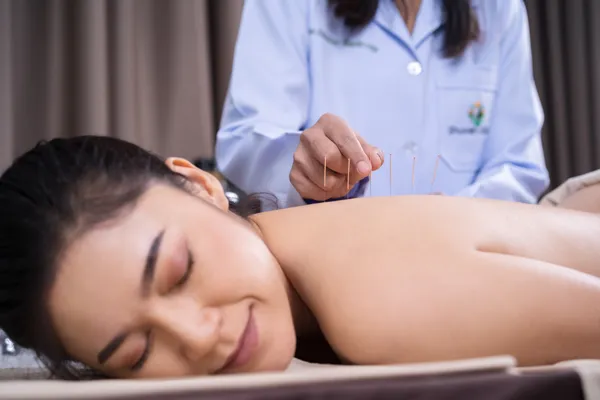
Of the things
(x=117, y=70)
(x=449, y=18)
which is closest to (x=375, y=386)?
(x=449, y=18)

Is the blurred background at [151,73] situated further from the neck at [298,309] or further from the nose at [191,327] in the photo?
the nose at [191,327]

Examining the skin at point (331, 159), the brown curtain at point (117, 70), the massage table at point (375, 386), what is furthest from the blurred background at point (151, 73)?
the massage table at point (375, 386)

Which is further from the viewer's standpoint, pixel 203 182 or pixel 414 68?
pixel 414 68

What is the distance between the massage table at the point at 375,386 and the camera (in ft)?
1.32

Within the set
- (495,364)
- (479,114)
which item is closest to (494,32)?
(479,114)

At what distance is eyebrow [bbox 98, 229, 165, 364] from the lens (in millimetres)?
601

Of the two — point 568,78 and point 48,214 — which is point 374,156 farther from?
point 568,78

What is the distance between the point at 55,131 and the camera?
72.7 inches

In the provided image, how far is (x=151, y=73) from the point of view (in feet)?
6.52

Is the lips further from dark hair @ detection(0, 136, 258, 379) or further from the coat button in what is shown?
the coat button

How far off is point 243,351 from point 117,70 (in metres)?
1.52

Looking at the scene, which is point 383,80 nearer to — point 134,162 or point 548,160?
point 134,162

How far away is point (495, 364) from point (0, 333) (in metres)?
0.79

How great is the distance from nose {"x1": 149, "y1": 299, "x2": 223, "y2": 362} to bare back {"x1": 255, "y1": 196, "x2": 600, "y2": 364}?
0.48 ft
